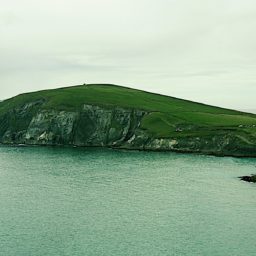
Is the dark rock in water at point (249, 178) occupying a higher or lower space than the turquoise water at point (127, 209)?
higher

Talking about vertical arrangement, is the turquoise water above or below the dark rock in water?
below

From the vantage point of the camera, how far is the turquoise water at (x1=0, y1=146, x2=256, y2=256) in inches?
3295

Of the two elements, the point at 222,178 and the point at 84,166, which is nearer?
the point at 222,178

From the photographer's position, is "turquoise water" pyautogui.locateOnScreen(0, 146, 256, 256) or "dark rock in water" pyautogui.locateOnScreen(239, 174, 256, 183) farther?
"dark rock in water" pyautogui.locateOnScreen(239, 174, 256, 183)

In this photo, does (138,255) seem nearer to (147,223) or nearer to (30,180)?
(147,223)

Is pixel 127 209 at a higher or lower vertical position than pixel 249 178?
lower

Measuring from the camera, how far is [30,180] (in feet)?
476

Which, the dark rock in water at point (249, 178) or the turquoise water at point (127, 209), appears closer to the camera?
the turquoise water at point (127, 209)

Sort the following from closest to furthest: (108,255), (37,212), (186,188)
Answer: (108,255)
(37,212)
(186,188)

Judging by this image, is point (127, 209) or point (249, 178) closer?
point (127, 209)

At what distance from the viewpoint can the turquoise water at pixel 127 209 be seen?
8369cm

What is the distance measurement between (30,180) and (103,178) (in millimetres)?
20961

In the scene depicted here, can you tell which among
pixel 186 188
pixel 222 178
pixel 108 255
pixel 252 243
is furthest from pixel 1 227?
pixel 222 178

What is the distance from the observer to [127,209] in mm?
108000
